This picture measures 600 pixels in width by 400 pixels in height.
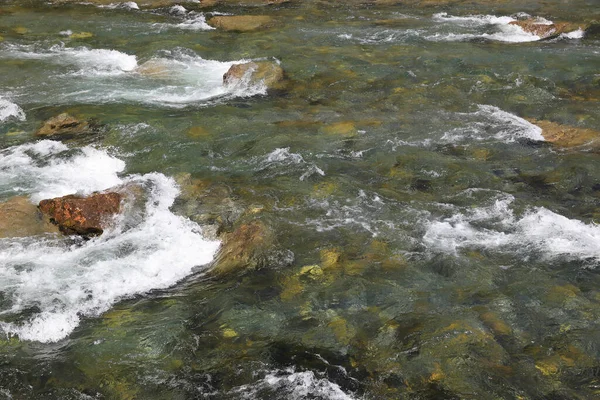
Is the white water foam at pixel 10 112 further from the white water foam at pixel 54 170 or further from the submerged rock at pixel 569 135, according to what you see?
the submerged rock at pixel 569 135

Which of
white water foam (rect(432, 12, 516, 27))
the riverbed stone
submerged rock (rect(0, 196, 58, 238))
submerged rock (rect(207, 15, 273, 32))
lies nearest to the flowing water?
the riverbed stone

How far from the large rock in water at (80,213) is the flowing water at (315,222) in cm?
19

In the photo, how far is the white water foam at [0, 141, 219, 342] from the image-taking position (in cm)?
734

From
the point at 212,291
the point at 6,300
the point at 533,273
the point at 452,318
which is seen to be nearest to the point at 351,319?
the point at 452,318

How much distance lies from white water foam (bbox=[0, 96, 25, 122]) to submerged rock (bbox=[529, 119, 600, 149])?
10.1 metres

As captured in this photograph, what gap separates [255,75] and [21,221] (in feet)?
21.9

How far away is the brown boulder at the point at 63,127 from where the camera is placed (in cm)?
1191

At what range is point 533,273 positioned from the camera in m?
8.20

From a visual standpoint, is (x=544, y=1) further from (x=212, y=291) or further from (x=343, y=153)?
(x=212, y=291)

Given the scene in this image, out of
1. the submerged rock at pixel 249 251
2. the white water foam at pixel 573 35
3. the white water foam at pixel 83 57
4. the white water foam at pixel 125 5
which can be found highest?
the white water foam at pixel 125 5

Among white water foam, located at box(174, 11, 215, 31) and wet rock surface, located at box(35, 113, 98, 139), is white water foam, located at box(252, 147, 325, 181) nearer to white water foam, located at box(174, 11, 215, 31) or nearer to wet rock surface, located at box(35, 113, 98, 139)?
wet rock surface, located at box(35, 113, 98, 139)

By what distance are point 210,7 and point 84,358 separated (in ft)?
53.7

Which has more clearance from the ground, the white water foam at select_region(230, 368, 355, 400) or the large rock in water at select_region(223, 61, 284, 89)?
the large rock in water at select_region(223, 61, 284, 89)

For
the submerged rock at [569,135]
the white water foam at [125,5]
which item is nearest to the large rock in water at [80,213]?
the submerged rock at [569,135]
